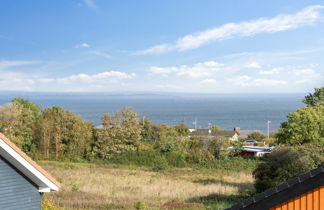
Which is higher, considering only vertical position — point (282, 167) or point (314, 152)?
point (314, 152)

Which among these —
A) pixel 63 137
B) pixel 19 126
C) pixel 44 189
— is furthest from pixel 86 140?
pixel 44 189

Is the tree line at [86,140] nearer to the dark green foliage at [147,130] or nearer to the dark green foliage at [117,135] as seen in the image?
the dark green foliage at [117,135]

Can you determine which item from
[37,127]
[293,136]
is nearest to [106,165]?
[37,127]

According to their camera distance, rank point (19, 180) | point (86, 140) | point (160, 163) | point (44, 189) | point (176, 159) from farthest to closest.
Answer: point (86, 140) < point (176, 159) < point (160, 163) < point (44, 189) < point (19, 180)

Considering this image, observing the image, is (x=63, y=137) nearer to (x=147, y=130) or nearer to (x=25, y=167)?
(x=147, y=130)

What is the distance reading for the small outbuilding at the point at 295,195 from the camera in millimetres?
5672

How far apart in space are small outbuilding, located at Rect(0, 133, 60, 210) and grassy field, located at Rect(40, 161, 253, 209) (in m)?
7.45

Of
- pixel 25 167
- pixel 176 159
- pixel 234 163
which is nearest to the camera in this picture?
pixel 25 167

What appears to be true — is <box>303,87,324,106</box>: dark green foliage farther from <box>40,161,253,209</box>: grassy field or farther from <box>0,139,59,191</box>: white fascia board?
<box>0,139,59,191</box>: white fascia board

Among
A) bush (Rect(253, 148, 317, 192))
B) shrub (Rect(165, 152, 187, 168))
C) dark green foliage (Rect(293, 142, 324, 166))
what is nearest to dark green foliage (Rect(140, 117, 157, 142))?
shrub (Rect(165, 152, 187, 168))

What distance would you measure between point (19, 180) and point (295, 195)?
7585 mm

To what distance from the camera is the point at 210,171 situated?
34.9 meters

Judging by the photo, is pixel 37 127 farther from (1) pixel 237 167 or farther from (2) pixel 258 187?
(2) pixel 258 187

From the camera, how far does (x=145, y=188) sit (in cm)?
2464
